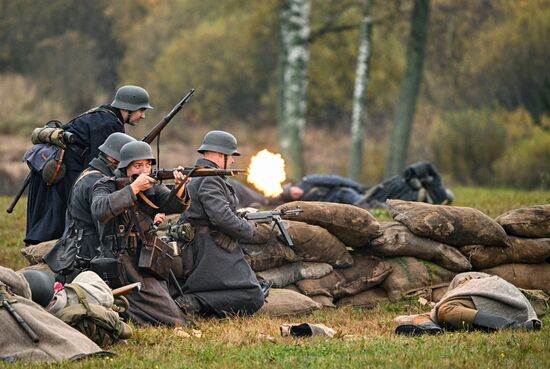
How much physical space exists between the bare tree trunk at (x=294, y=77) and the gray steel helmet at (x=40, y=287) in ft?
57.8

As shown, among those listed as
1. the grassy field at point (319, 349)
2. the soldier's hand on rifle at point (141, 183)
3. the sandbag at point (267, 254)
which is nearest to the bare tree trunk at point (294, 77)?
the sandbag at point (267, 254)

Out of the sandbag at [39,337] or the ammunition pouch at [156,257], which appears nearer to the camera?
the sandbag at [39,337]

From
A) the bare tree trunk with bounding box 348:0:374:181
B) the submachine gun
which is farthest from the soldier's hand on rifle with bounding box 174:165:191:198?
the bare tree trunk with bounding box 348:0:374:181

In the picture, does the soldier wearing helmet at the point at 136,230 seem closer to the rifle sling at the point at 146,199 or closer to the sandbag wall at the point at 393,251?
the rifle sling at the point at 146,199

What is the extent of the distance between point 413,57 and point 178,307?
18.2 meters

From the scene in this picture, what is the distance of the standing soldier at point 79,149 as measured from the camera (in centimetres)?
1226

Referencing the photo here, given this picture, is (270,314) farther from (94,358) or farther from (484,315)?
(94,358)

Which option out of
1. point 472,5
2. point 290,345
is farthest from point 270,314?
point 472,5

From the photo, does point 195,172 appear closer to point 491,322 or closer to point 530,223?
point 491,322

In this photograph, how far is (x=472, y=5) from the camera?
32594 millimetres

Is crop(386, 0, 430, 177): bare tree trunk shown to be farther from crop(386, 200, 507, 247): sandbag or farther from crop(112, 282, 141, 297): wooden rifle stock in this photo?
crop(112, 282, 141, 297): wooden rifle stock

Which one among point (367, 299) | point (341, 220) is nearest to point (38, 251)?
point (341, 220)

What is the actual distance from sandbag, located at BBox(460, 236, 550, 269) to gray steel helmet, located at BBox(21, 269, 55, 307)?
5207 millimetres

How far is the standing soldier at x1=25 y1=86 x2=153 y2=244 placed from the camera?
40.2ft
